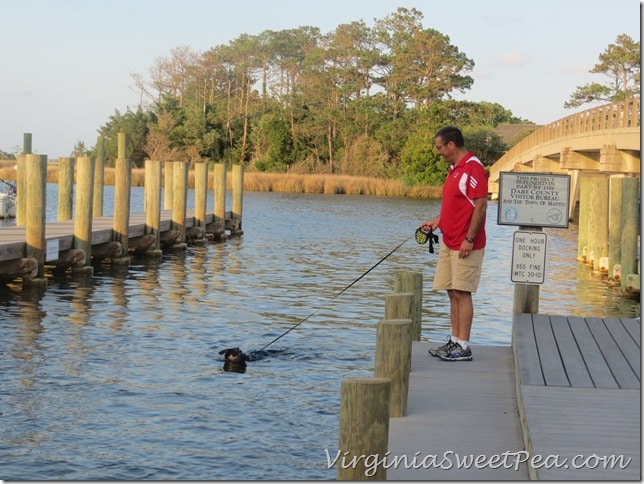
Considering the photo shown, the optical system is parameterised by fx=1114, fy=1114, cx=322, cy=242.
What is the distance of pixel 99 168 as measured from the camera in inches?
997

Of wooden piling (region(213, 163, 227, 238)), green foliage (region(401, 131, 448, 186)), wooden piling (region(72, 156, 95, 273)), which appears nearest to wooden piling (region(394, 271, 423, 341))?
wooden piling (region(72, 156, 95, 273))

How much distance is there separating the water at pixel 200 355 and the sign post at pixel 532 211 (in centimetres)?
206

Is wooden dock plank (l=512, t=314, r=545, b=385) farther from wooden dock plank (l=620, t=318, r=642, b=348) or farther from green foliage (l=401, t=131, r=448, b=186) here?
green foliage (l=401, t=131, r=448, b=186)

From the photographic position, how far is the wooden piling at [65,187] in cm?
2192

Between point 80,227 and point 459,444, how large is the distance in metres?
13.0

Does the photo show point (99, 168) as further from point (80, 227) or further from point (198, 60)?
point (198, 60)

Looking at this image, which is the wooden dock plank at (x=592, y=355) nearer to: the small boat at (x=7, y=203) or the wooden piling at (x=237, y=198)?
the wooden piling at (x=237, y=198)

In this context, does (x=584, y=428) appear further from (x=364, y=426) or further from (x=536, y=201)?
(x=536, y=201)

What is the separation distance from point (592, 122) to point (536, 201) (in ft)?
87.3

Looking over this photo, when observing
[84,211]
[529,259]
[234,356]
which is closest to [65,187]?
[84,211]

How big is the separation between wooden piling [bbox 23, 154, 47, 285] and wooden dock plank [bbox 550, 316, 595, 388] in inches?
351

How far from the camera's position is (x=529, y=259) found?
379 inches

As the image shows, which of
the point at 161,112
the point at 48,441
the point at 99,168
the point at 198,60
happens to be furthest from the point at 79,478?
the point at 198,60

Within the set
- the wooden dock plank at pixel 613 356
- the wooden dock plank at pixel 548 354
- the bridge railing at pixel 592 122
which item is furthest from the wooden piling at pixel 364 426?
the bridge railing at pixel 592 122
